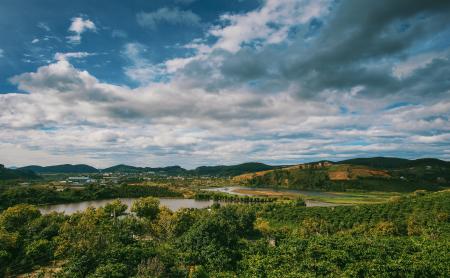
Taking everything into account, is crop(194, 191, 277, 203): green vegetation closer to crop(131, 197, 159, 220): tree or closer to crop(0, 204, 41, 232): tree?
crop(131, 197, 159, 220): tree

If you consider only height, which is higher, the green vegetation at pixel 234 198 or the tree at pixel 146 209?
the tree at pixel 146 209

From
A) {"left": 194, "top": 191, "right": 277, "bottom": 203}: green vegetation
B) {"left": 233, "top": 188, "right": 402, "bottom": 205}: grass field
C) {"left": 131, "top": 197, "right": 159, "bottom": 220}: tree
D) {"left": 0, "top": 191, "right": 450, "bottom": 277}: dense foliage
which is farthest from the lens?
{"left": 194, "top": 191, "right": 277, "bottom": 203}: green vegetation

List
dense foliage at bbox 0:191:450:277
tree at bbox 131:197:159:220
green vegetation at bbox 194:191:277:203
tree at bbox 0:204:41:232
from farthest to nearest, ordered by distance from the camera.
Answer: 1. green vegetation at bbox 194:191:277:203
2. tree at bbox 131:197:159:220
3. tree at bbox 0:204:41:232
4. dense foliage at bbox 0:191:450:277

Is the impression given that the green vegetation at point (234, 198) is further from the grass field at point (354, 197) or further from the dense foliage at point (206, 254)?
the dense foliage at point (206, 254)

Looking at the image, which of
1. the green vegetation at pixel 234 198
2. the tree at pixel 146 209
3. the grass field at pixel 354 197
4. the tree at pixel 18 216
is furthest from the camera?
the green vegetation at pixel 234 198

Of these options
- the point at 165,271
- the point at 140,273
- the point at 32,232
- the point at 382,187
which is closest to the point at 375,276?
the point at 165,271

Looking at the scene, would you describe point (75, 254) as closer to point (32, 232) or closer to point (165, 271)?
point (165, 271)

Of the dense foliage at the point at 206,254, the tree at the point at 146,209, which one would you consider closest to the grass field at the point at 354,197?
the dense foliage at the point at 206,254

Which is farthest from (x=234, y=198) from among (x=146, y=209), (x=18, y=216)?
(x=18, y=216)

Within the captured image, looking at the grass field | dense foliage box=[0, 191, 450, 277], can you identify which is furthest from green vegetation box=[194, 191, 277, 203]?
dense foliage box=[0, 191, 450, 277]

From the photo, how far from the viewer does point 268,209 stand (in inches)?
3957

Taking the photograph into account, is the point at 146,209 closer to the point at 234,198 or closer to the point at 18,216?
the point at 18,216

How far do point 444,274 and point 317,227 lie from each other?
35.8 meters

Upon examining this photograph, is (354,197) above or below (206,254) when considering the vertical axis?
below
